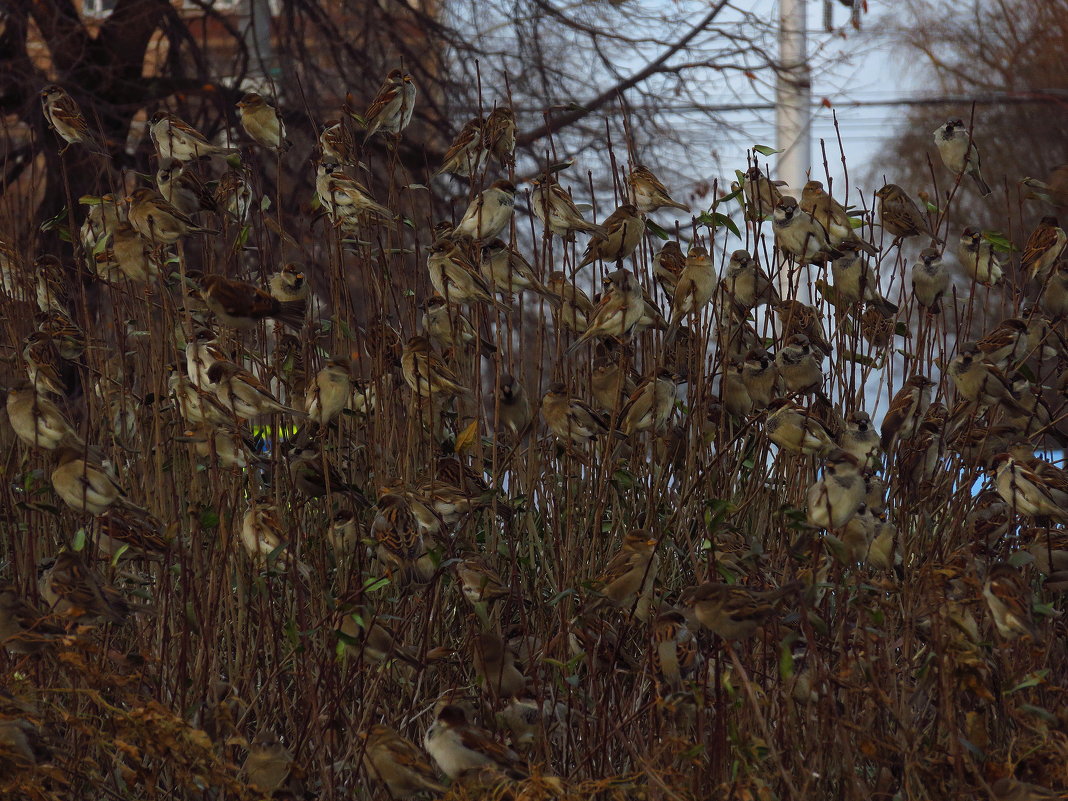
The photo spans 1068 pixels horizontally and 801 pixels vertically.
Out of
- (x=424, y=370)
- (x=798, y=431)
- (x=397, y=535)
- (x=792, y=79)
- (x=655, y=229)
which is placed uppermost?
(x=792, y=79)

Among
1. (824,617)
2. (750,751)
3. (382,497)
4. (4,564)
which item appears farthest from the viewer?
(4,564)

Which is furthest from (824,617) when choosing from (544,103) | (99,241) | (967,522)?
(544,103)

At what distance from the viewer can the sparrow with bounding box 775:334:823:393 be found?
2.02m

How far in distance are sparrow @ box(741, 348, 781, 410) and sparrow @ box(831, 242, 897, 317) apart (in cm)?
19

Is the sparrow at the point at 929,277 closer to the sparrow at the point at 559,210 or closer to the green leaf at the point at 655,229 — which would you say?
the green leaf at the point at 655,229

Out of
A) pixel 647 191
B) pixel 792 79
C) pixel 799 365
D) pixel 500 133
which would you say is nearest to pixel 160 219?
pixel 500 133

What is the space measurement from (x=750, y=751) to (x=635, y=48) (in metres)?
6.39

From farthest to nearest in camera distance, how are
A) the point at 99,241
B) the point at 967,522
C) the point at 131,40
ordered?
the point at 131,40
the point at 967,522
the point at 99,241

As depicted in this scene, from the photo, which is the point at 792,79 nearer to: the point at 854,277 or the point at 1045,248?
the point at 1045,248

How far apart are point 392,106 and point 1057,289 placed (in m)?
1.31

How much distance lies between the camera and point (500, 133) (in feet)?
7.03

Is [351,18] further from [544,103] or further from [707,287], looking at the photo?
[707,287]

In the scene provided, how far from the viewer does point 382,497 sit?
176 cm

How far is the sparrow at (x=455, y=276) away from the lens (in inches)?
75.7
